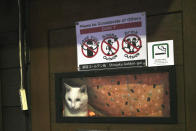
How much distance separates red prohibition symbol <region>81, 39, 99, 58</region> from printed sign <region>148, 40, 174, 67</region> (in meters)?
0.26

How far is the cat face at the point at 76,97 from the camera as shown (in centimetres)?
111

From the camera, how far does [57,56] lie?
1.18 meters

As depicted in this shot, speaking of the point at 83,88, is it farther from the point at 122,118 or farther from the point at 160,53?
the point at 160,53

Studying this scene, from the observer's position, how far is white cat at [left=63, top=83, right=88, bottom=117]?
111 centimetres

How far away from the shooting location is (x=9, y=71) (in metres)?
1.28

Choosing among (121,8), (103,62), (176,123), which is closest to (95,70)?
(103,62)

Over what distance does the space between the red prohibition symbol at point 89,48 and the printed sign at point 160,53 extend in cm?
26

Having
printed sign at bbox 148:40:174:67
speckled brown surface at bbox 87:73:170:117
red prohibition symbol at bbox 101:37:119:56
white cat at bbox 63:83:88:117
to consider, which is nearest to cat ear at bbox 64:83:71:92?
white cat at bbox 63:83:88:117

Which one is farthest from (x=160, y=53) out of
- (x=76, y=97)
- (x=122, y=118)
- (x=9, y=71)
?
(x=9, y=71)

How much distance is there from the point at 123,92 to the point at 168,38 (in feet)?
1.05

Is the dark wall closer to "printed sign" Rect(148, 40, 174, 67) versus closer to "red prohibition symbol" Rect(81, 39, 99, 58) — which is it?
"red prohibition symbol" Rect(81, 39, 99, 58)

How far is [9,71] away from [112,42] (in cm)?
63

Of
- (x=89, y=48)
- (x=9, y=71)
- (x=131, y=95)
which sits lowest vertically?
(x=131, y=95)

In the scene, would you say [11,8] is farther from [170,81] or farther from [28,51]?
[170,81]
